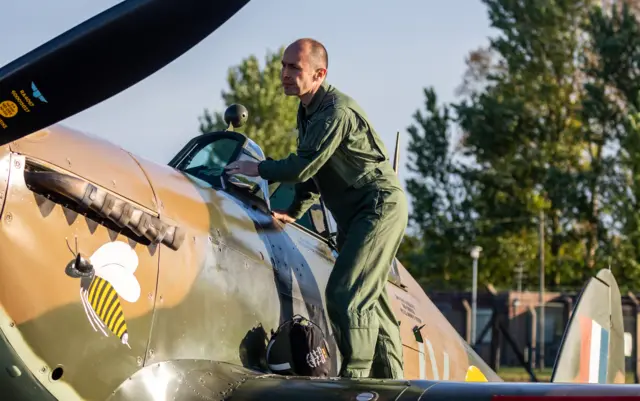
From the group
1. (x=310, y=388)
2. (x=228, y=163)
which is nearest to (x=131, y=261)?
(x=310, y=388)

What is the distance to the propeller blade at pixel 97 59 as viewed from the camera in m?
3.75

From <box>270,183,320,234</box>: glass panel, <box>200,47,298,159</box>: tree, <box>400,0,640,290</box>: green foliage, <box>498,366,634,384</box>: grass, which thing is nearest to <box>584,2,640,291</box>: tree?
<box>400,0,640,290</box>: green foliage

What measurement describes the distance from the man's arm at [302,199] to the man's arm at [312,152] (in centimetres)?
90

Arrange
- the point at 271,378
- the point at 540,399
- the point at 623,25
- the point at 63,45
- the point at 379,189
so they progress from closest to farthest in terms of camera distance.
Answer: the point at 63,45 < the point at 540,399 < the point at 271,378 < the point at 379,189 < the point at 623,25

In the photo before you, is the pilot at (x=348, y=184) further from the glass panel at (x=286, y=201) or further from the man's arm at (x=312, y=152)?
the glass panel at (x=286, y=201)

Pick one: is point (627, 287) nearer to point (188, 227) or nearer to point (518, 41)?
point (518, 41)

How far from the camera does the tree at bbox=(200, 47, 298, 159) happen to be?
37625 mm

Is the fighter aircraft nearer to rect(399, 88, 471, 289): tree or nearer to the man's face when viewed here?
the man's face

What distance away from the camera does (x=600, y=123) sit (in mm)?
41156

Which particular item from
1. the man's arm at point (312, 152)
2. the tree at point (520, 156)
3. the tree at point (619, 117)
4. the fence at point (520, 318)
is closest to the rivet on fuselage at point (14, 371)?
the man's arm at point (312, 152)

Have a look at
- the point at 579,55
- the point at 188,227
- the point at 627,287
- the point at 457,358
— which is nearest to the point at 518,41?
the point at 579,55

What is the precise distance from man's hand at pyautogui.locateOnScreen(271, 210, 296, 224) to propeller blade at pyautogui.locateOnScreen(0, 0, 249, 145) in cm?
200

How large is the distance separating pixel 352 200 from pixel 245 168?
0.59 meters

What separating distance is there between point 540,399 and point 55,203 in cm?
212
